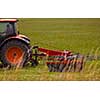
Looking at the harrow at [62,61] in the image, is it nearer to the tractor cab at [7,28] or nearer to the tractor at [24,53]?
the tractor at [24,53]

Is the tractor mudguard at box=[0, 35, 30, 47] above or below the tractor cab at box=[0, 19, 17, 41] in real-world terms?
below

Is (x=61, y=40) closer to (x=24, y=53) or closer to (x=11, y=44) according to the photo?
(x=24, y=53)

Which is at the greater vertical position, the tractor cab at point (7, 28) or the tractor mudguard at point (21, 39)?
the tractor cab at point (7, 28)

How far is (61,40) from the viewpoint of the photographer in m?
10.5

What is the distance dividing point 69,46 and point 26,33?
557 millimetres

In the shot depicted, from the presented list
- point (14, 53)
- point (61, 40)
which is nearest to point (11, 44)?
point (14, 53)

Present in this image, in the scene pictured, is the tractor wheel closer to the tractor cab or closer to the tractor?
the tractor

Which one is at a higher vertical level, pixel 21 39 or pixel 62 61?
pixel 21 39

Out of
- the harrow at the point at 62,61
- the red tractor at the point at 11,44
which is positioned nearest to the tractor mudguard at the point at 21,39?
the red tractor at the point at 11,44

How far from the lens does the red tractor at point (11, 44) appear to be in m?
10.5

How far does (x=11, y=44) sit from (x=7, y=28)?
0.21m

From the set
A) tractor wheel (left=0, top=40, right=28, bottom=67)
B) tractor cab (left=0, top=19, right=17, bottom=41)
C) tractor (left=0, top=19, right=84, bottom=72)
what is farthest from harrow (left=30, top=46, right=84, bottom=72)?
tractor cab (left=0, top=19, right=17, bottom=41)

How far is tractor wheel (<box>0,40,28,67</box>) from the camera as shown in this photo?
10.5 metres
